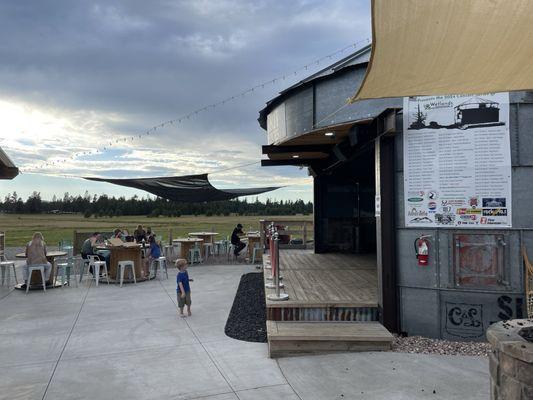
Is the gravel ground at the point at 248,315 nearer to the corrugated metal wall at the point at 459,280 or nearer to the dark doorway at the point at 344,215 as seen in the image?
the corrugated metal wall at the point at 459,280

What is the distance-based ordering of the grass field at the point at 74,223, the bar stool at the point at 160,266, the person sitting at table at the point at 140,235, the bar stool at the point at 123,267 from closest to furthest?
1. the bar stool at the point at 123,267
2. the bar stool at the point at 160,266
3. the person sitting at table at the point at 140,235
4. the grass field at the point at 74,223

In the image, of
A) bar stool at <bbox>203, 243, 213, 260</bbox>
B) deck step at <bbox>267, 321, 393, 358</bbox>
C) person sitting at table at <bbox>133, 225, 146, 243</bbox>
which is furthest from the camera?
bar stool at <bbox>203, 243, 213, 260</bbox>

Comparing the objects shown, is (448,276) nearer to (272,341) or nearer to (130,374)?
(272,341)

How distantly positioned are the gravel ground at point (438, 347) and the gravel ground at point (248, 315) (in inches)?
65.4

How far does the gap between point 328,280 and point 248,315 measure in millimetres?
1572

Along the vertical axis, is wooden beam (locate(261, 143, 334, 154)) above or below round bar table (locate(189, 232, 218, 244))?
above

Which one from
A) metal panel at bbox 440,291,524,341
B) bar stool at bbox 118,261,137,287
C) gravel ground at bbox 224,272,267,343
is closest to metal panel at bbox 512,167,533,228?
metal panel at bbox 440,291,524,341

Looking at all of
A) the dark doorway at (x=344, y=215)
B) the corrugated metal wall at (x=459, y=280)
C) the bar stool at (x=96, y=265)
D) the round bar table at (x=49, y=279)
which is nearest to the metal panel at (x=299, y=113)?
the corrugated metal wall at (x=459, y=280)

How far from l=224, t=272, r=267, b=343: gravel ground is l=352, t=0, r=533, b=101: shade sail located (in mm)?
3713

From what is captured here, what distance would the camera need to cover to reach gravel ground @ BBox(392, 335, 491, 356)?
185 inches

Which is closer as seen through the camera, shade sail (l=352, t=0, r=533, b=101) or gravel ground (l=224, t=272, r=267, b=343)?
shade sail (l=352, t=0, r=533, b=101)

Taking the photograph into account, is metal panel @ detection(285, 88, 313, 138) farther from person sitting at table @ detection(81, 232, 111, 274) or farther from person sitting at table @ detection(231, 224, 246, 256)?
person sitting at table @ detection(231, 224, 246, 256)

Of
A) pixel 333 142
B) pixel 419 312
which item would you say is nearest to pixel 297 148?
pixel 333 142

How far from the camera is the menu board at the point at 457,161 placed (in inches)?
195
